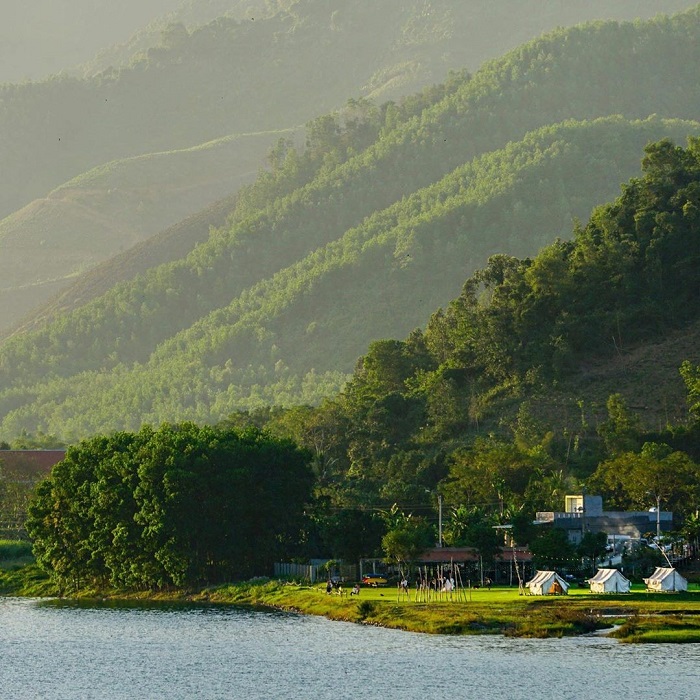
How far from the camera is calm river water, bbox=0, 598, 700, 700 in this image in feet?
303

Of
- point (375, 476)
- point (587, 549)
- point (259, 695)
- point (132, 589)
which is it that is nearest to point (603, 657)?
point (259, 695)

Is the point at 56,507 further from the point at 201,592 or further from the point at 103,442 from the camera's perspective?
the point at 201,592

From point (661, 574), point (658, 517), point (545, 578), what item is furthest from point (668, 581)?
point (658, 517)

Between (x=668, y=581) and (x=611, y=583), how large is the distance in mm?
4038

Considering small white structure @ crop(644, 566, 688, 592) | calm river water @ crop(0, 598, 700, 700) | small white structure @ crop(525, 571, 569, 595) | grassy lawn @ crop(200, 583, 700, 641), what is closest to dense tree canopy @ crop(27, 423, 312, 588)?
grassy lawn @ crop(200, 583, 700, 641)

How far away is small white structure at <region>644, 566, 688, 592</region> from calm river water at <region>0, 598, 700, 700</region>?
22594 mm

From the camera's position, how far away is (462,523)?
148 m

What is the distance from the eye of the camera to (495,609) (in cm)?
11738

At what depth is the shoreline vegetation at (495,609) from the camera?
108 meters

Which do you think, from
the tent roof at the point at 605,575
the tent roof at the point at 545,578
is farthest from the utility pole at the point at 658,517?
the tent roof at the point at 545,578

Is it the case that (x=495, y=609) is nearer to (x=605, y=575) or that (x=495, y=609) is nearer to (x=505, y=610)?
(x=505, y=610)

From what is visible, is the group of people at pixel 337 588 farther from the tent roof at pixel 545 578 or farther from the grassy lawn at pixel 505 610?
the tent roof at pixel 545 578

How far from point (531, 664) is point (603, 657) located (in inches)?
159

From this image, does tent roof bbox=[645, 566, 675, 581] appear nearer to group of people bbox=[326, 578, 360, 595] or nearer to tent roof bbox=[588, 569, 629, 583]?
tent roof bbox=[588, 569, 629, 583]
